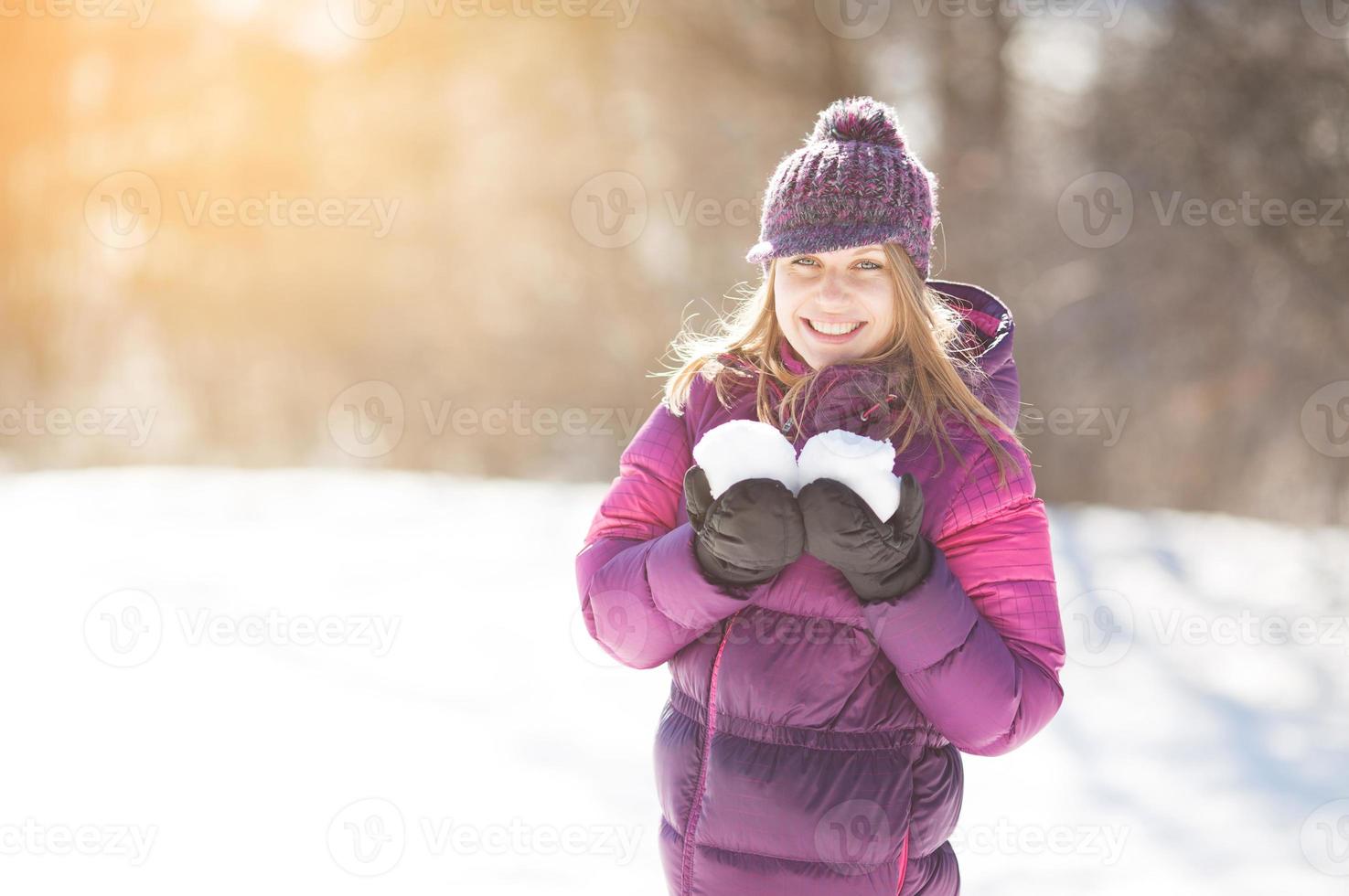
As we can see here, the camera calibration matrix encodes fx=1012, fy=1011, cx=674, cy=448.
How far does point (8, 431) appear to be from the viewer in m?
8.30

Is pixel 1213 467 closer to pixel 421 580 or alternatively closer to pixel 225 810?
pixel 421 580

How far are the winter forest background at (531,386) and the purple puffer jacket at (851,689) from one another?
3.86 ft

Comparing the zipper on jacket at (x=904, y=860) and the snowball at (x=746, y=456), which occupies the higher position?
the snowball at (x=746, y=456)

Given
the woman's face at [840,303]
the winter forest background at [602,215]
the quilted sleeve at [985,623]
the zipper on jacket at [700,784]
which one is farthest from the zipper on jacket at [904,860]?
the winter forest background at [602,215]

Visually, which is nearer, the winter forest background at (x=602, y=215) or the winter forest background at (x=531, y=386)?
the winter forest background at (x=531, y=386)

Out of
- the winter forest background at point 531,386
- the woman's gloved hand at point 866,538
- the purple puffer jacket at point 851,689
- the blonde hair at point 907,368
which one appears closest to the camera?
the woman's gloved hand at point 866,538

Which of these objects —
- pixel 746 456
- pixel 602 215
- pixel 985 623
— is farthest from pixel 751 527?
pixel 602 215

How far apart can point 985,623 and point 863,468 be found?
0.29 metres

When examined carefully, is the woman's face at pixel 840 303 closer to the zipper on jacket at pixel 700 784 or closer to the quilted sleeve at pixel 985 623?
the quilted sleeve at pixel 985 623

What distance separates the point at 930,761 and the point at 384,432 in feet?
27.5

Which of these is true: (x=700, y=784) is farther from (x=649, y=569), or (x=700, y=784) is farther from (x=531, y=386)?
(x=531, y=386)

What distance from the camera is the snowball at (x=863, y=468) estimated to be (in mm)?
1124

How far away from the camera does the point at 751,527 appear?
1.14 metres

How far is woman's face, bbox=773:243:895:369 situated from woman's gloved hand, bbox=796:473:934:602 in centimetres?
32
